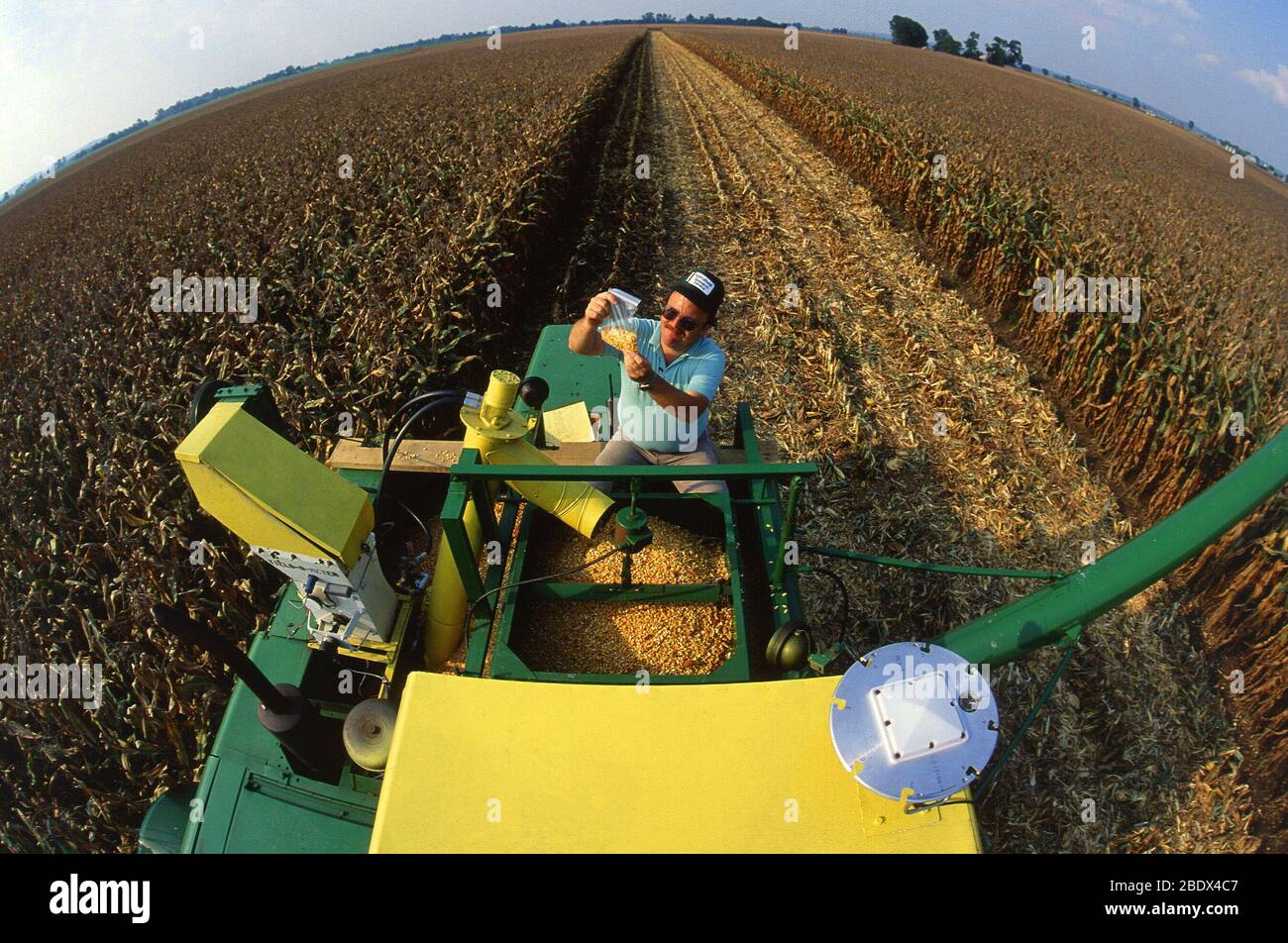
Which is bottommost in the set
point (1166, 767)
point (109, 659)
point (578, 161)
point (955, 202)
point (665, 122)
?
point (1166, 767)

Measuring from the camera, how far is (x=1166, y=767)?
3.92 m

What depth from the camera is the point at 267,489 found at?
198cm

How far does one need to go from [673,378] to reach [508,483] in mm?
1366

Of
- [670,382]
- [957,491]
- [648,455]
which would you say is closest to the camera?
[670,382]

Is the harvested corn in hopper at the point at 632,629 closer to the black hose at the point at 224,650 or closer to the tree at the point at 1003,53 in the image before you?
the black hose at the point at 224,650

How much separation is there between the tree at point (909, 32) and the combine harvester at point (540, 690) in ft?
285

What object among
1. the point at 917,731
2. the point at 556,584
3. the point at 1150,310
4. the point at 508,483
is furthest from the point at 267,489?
the point at 1150,310

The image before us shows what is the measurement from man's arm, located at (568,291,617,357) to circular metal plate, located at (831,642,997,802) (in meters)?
2.15

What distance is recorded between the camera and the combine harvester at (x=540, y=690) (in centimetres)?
165

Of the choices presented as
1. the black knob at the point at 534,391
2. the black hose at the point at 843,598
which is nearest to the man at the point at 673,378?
the black knob at the point at 534,391

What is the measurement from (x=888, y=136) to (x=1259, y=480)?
1338 cm

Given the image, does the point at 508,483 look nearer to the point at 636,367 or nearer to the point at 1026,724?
the point at 636,367
